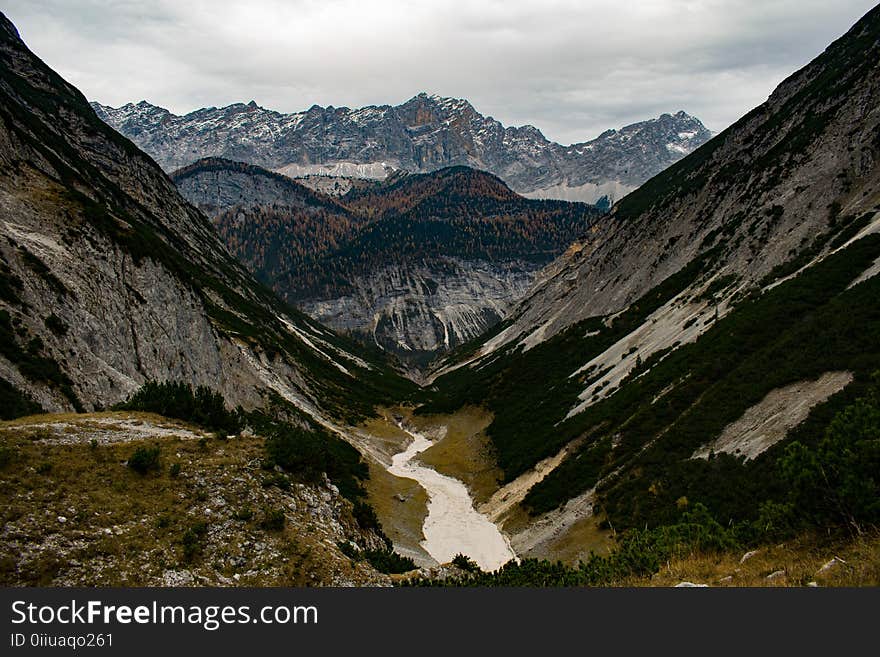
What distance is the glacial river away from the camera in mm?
35594

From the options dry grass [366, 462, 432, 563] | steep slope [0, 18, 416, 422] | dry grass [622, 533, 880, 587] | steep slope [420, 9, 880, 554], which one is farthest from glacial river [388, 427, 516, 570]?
dry grass [622, 533, 880, 587]

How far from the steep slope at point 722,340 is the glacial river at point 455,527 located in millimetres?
1844

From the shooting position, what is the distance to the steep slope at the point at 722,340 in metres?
26.6

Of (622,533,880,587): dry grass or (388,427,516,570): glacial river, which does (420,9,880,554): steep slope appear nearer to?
(388,427,516,570): glacial river

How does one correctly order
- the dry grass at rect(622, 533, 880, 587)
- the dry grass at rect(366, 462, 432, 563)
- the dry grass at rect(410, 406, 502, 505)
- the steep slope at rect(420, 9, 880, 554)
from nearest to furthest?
the dry grass at rect(622, 533, 880, 587), the steep slope at rect(420, 9, 880, 554), the dry grass at rect(366, 462, 432, 563), the dry grass at rect(410, 406, 502, 505)

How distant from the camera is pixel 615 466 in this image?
114 feet

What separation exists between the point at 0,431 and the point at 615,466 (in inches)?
1262

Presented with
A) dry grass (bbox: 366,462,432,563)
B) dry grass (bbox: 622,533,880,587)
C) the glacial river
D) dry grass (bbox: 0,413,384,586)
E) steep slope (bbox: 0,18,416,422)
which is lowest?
the glacial river

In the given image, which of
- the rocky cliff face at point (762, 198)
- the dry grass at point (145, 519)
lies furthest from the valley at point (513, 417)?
the rocky cliff face at point (762, 198)

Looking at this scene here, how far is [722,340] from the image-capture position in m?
39.1

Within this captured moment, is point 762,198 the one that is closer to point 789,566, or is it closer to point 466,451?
point 466,451

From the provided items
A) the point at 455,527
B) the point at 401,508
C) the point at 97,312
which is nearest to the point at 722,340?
the point at 455,527

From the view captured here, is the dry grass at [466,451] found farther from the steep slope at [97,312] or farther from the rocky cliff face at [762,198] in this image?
the rocky cliff face at [762,198]

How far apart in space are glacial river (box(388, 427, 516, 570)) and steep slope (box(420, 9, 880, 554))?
1.84 meters
